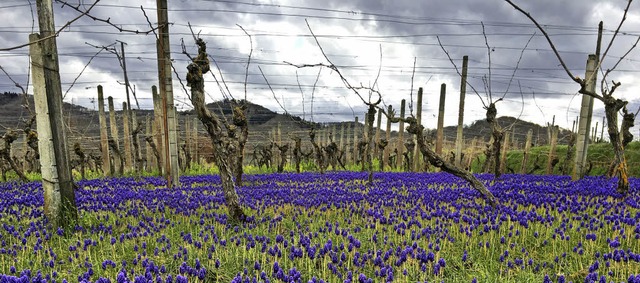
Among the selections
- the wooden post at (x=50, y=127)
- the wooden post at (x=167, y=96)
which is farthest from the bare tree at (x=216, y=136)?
the wooden post at (x=167, y=96)

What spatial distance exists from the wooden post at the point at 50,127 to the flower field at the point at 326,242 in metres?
0.46

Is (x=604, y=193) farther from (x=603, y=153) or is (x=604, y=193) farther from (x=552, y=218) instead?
(x=603, y=153)

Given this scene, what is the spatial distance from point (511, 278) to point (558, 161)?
2243 centimetres

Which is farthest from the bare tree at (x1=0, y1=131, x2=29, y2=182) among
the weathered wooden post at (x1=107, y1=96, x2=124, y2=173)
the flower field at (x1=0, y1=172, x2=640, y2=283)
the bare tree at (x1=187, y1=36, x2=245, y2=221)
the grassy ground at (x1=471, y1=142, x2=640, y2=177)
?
the grassy ground at (x1=471, y1=142, x2=640, y2=177)

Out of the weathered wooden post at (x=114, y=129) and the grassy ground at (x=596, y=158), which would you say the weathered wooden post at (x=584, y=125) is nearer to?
the grassy ground at (x=596, y=158)

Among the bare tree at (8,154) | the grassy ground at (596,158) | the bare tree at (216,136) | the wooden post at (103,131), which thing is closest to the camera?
the bare tree at (216,136)

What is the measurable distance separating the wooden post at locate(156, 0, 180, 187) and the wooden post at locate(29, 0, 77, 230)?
18.6 ft

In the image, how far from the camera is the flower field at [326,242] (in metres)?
4.82

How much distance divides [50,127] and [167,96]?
6.22 metres

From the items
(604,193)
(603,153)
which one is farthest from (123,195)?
(603,153)

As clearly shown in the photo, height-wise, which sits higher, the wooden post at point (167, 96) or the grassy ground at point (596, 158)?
the wooden post at point (167, 96)

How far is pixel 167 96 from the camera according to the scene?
13094 millimetres

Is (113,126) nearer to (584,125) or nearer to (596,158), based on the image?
(584,125)

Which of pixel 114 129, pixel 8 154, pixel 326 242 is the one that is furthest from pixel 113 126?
pixel 326 242
